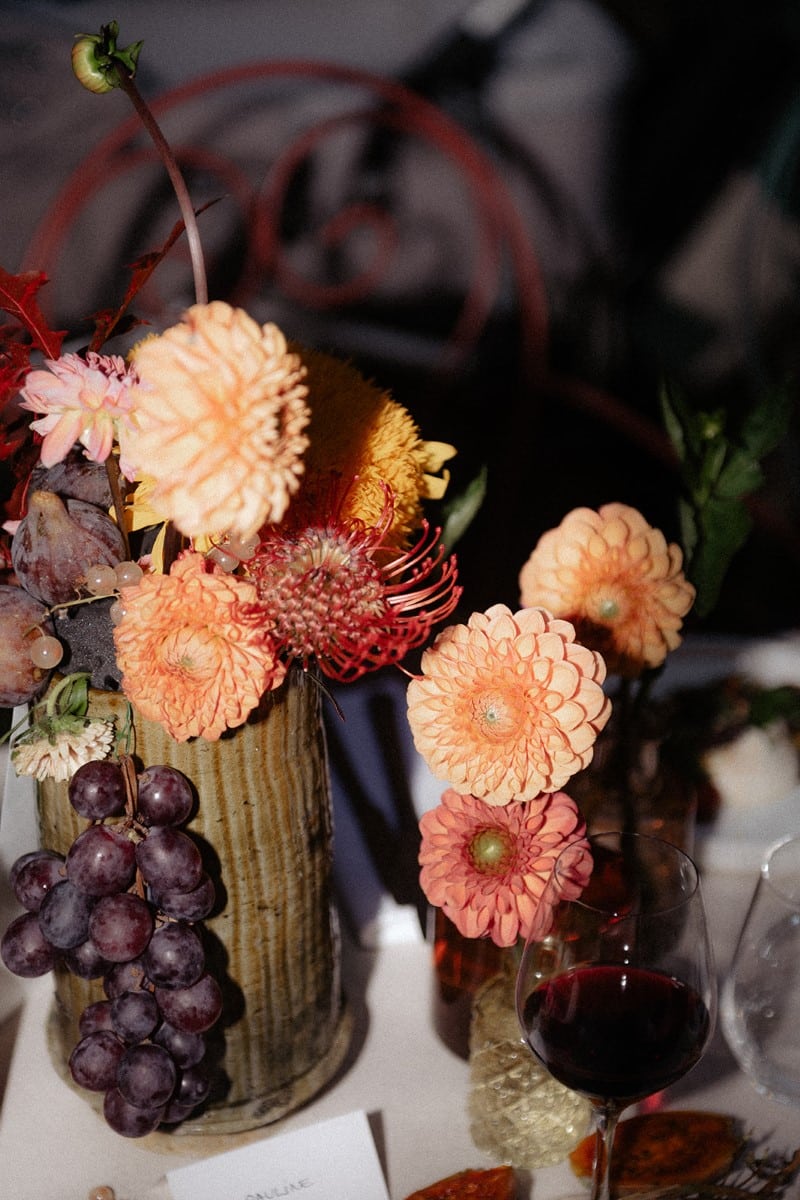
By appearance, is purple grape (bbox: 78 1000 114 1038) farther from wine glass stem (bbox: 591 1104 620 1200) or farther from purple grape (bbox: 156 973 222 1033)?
wine glass stem (bbox: 591 1104 620 1200)

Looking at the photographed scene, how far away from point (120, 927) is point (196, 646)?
0.16m

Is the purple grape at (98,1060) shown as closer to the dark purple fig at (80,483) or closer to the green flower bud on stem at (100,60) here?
the dark purple fig at (80,483)

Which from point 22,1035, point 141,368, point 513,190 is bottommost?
point 22,1035

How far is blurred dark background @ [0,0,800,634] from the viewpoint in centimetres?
192

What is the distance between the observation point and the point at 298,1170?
→ 2.12 ft

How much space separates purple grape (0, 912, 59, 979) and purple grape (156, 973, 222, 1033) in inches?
2.7

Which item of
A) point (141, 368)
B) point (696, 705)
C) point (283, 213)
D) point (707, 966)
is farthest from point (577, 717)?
point (283, 213)

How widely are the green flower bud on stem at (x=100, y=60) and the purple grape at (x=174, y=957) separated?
1.29 feet

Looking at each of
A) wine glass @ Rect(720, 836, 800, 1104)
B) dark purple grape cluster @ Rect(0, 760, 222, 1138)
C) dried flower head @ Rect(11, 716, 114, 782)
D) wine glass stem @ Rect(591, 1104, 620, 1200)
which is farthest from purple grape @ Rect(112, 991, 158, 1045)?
wine glass @ Rect(720, 836, 800, 1104)

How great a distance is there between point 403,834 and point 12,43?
61.1 inches

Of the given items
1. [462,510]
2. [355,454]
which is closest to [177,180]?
[355,454]

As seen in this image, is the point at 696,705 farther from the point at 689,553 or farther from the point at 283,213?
the point at 283,213

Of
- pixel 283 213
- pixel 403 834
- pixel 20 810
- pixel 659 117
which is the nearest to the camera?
pixel 20 810

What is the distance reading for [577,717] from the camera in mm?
558
